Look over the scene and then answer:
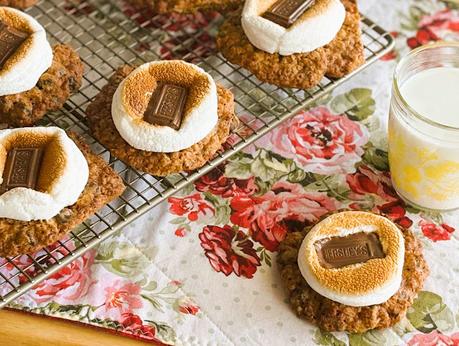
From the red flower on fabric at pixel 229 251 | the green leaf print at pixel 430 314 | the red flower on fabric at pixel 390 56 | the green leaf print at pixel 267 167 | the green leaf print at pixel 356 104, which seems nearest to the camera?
the green leaf print at pixel 430 314

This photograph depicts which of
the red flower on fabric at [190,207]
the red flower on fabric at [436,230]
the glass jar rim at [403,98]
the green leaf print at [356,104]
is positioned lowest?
the red flower on fabric at [190,207]

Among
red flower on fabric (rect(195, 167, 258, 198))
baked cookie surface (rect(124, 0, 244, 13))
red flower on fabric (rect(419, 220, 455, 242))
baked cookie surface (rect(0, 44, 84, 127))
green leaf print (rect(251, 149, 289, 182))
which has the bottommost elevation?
red flower on fabric (rect(195, 167, 258, 198))

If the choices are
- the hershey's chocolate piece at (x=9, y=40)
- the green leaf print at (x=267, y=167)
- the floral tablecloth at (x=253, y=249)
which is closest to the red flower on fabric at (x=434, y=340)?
the floral tablecloth at (x=253, y=249)

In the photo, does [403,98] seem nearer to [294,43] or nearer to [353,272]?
[294,43]

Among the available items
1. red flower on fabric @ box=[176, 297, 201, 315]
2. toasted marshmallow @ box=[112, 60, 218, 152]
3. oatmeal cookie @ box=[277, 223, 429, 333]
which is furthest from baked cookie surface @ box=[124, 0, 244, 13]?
red flower on fabric @ box=[176, 297, 201, 315]

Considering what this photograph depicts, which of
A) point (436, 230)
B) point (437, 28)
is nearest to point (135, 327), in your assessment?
point (436, 230)

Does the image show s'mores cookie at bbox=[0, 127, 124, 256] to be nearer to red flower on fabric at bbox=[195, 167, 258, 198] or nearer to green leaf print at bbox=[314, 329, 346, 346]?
red flower on fabric at bbox=[195, 167, 258, 198]

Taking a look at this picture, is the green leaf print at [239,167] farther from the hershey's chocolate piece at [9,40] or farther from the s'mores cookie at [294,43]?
the hershey's chocolate piece at [9,40]
